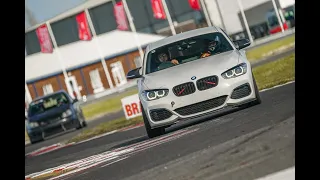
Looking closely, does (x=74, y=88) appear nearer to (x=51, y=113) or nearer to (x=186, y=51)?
(x=51, y=113)

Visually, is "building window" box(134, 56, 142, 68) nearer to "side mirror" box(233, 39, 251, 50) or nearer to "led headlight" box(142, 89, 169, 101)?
"side mirror" box(233, 39, 251, 50)

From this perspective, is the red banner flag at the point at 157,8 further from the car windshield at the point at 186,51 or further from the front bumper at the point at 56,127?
the car windshield at the point at 186,51

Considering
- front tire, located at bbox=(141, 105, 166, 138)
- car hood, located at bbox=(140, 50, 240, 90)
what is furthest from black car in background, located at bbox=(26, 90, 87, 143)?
car hood, located at bbox=(140, 50, 240, 90)

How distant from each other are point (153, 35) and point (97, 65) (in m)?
6.17

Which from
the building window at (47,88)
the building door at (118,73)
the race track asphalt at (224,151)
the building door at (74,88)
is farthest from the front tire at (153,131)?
the building window at (47,88)

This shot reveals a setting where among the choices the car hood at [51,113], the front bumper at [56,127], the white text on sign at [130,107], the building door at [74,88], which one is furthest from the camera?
the building door at [74,88]

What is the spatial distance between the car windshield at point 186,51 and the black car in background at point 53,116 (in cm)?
1128

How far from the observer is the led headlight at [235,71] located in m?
11.1

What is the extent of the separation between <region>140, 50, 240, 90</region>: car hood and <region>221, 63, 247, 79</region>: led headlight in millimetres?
62

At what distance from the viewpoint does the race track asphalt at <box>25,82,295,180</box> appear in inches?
291

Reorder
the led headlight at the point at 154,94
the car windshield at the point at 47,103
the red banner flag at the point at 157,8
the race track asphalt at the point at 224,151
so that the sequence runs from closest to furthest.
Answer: the race track asphalt at the point at 224,151, the led headlight at the point at 154,94, the car windshield at the point at 47,103, the red banner flag at the point at 157,8

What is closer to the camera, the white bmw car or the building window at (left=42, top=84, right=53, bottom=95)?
the white bmw car
